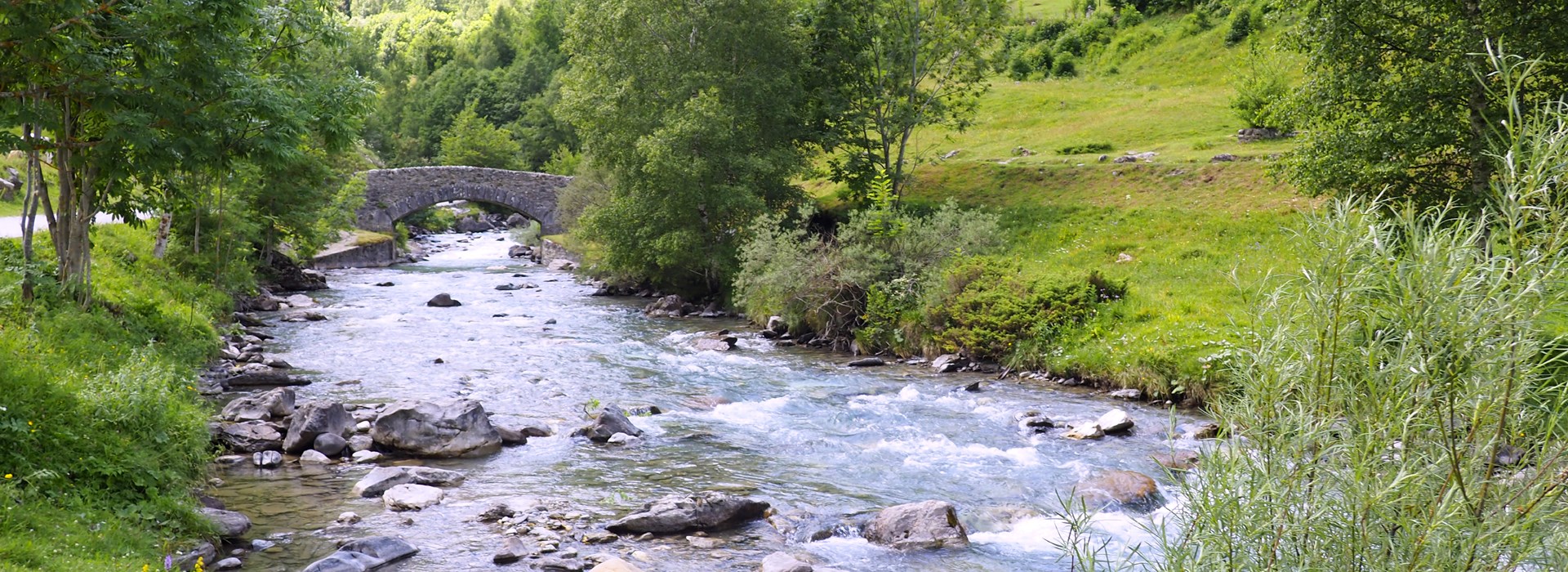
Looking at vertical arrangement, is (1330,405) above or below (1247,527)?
above

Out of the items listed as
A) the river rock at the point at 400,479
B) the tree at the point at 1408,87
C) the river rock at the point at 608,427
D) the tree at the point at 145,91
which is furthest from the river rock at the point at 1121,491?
the tree at the point at 145,91

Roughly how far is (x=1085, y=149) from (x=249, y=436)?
97.0ft

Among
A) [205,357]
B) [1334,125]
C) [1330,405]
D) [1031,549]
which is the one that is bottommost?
[1031,549]

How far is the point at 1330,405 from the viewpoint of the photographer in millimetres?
4359

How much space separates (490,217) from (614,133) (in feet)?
171

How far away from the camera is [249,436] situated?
12.6 meters

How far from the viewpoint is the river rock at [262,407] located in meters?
13.6

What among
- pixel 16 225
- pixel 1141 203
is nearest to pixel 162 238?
pixel 16 225

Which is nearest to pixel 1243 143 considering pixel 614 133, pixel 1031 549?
pixel 614 133

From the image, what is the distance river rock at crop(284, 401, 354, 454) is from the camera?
495 inches

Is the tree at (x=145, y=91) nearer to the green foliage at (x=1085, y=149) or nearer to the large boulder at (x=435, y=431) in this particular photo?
the large boulder at (x=435, y=431)

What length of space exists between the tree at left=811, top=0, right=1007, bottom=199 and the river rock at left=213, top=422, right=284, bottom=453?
2145 centimetres

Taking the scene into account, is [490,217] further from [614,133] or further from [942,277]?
[942,277]

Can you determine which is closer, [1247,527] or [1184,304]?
[1247,527]
